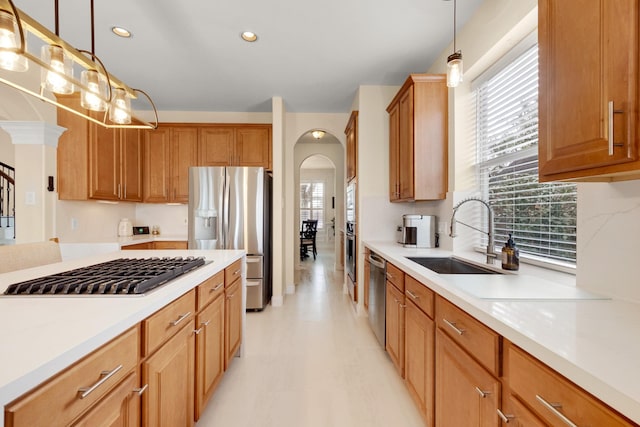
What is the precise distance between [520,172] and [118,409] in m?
2.32

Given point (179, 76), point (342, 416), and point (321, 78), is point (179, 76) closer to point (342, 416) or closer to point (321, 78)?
point (321, 78)

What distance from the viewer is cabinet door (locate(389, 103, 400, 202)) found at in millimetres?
2977

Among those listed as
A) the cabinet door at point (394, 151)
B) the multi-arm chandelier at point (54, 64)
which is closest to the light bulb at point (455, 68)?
the cabinet door at point (394, 151)

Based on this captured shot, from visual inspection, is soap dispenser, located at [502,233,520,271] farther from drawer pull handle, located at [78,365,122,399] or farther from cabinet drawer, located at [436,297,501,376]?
drawer pull handle, located at [78,365,122,399]

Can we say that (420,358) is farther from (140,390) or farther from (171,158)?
(171,158)

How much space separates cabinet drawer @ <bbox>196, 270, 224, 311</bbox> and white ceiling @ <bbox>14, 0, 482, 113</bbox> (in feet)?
6.28

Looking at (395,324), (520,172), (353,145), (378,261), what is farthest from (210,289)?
(353,145)

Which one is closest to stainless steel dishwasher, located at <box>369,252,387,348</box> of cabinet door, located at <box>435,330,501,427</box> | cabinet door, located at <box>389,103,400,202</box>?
cabinet door, located at <box>389,103,400,202</box>

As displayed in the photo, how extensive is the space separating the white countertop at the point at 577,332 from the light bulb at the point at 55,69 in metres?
1.88

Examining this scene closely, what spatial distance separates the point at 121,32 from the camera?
238cm

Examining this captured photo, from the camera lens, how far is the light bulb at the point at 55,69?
1.24 m

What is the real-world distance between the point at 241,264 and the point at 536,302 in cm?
193

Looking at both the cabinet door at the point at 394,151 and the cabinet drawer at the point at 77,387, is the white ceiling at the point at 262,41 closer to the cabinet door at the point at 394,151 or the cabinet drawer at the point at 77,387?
the cabinet door at the point at 394,151

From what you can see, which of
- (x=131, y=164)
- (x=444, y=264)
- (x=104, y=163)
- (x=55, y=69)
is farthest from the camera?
(x=131, y=164)
